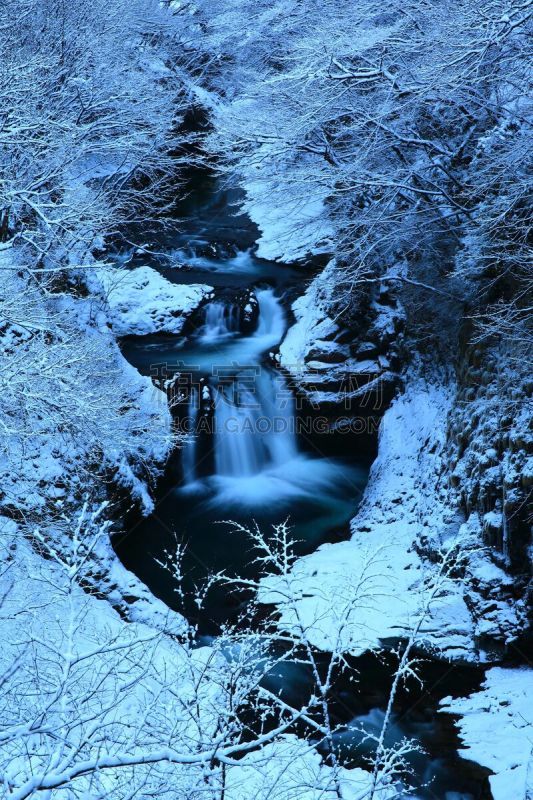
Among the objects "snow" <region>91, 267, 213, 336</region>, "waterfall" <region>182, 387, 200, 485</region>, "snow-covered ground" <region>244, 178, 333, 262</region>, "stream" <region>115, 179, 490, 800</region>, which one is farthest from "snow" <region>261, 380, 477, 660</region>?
"snow" <region>91, 267, 213, 336</region>

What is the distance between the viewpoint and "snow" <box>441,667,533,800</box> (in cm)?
603

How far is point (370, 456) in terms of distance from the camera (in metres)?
12.9

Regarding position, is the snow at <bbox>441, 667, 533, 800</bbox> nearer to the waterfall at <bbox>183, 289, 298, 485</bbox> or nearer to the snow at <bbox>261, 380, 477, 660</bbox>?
the snow at <bbox>261, 380, 477, 660</bbox>

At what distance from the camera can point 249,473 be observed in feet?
41.3

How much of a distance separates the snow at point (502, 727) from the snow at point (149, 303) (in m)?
10.2

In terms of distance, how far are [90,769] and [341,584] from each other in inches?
264

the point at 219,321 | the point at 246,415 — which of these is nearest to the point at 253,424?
the point at 246,415

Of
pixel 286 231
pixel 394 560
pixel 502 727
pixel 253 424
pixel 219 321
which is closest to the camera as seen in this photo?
pixel 502 727

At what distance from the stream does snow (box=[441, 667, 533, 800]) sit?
6.0 inches

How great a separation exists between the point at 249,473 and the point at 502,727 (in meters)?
6.73

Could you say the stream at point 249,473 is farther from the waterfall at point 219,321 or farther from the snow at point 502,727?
the snow at point 502,727

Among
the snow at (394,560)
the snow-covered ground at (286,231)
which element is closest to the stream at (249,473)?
the snow at (394,560)

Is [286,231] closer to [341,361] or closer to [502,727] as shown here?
[341,361]

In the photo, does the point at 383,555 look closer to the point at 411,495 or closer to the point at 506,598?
the point at 411,495
